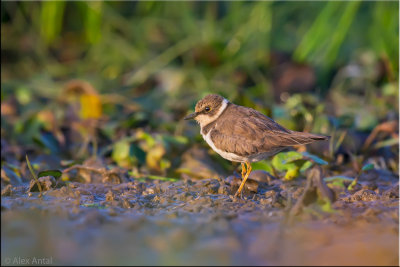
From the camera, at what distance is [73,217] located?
3.38 meters

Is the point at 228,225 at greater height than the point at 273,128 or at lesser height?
lesser

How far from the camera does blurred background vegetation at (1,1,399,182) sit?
528 cm

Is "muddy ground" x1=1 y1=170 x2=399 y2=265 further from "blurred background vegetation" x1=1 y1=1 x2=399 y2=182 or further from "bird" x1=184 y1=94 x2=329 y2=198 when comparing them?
"blurred background vegetation" x1=1 y1=1 x2=399 y2=182

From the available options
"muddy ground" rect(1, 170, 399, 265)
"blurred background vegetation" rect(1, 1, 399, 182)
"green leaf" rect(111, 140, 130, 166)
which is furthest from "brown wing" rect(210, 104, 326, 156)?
"green leaf" rect(111, 140, 130, 166)

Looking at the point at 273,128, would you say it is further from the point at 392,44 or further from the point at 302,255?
the point at 392,44

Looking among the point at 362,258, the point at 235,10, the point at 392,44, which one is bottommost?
the point at 362,258

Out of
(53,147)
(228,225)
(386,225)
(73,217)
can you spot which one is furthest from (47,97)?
(386,225)

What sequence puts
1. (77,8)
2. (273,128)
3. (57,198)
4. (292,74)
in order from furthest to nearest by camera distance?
1. (77,8)
2. (292,74)
3. (273,128)
4. (57,198)

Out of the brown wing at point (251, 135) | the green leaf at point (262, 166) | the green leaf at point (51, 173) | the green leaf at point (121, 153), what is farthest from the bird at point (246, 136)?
the green leaf at point (51, 173)

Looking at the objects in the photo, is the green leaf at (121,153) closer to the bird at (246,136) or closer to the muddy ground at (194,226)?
the muddy ground at (194,226)

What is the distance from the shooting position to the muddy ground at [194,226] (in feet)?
9.28

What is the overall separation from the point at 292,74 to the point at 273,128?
11.3 ft

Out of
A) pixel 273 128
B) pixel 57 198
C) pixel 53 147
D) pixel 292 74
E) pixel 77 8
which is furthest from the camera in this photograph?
pixel 77 8

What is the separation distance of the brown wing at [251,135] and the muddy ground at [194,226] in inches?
11.8
